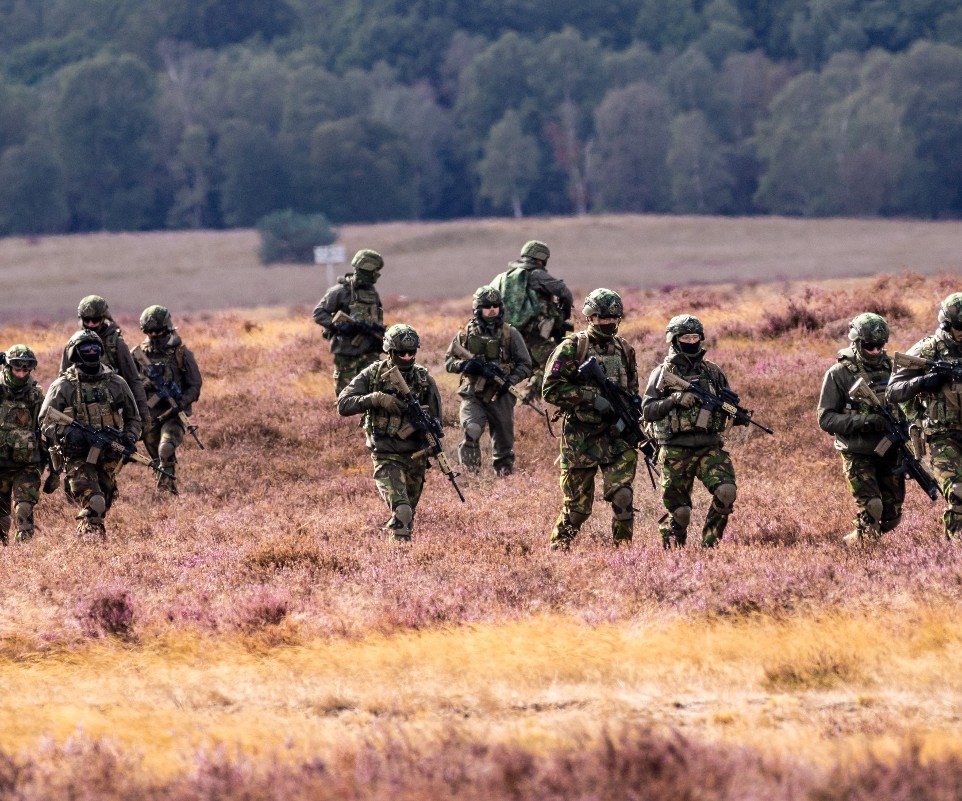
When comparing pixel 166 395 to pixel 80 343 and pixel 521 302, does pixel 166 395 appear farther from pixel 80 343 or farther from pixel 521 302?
pixel 521 302

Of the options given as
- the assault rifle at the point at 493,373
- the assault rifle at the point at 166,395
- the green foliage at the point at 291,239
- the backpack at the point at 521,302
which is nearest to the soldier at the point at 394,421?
the assault rifle at the point at 493,373

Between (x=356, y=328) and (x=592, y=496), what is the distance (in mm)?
7020

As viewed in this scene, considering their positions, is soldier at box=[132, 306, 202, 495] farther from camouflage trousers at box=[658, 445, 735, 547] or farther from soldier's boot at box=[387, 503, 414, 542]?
camouflage trousers at box=[658, 445, 735, 547]

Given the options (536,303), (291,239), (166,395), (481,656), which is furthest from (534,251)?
(291,239)

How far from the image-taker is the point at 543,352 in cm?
1853

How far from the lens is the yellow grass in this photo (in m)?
8.29

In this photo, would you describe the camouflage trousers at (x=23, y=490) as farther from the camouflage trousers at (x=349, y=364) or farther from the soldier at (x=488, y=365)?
the camouflage trousers at (x=349, y=364)

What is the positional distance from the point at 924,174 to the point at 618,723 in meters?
77.9

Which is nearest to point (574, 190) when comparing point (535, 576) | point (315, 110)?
point (315, 110)

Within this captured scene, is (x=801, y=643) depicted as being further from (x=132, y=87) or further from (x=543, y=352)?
(x=132, y=87)

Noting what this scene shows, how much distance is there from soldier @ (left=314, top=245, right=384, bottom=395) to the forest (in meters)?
65.5

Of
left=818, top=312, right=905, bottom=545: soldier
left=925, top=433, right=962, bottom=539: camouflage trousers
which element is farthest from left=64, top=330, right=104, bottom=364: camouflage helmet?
left=925, top=433, right=962, bottom=539: camouflage trousers

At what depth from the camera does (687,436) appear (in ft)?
39.8

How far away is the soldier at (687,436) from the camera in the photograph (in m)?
12.0
